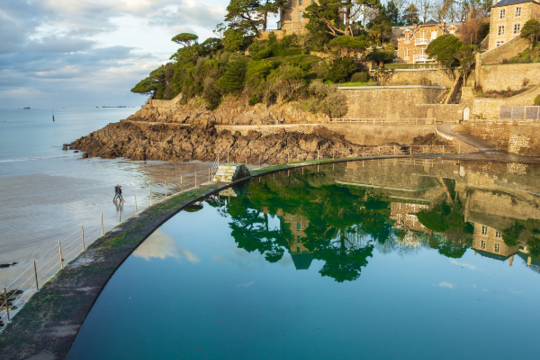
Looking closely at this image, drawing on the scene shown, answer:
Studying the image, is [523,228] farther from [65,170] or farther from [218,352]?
[65,170]

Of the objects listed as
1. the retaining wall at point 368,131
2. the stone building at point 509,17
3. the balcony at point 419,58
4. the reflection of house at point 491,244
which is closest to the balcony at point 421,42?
the balcony at point 419,58

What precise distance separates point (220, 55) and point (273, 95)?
48.8 ft

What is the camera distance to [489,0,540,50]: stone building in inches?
1241

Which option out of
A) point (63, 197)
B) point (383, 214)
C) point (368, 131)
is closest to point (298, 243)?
point (383, 214)

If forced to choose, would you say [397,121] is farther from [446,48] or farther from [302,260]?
[302,260]

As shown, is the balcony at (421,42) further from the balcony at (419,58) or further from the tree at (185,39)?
the tree at (185,39)

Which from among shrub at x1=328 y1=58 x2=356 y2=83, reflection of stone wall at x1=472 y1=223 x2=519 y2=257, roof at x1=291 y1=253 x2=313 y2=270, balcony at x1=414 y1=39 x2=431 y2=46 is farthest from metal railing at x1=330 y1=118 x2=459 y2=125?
roof at x1=291 y1=253 x2=313 y2=270

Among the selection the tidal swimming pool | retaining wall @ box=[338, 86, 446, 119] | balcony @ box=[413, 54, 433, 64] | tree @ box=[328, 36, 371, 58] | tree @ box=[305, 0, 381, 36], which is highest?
tree @ box=[305, 0, 381, 36]

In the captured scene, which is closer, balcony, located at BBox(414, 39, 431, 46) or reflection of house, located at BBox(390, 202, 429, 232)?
reflection of house, located at BBox(390, 202, 429, 232)

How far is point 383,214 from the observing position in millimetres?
12328

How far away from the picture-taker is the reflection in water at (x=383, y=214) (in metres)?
9.48

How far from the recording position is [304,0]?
4894cm

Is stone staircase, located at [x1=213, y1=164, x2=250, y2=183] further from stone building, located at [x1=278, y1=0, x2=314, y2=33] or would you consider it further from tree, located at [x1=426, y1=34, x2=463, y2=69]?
stone building, located at [x1=278, y1=0, x2=314, y2=33]

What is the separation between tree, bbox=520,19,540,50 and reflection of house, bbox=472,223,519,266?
26728 mm
